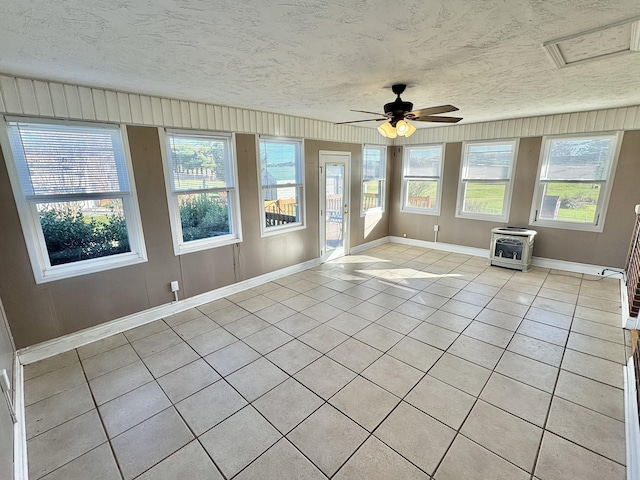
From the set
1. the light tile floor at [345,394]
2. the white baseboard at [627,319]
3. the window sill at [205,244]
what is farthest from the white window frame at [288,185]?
the white baseboard at [627,319]

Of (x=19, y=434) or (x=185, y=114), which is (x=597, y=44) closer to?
(x=185, y=114)

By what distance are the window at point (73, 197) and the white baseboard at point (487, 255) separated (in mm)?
5422

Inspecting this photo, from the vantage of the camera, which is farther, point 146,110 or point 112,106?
point 146,110

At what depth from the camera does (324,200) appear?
5355mm

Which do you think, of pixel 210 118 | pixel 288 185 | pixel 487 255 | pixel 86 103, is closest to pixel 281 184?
pixel 288 185

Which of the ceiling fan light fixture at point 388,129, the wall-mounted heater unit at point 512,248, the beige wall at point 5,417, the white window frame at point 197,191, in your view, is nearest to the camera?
the beige wall at point 5,417

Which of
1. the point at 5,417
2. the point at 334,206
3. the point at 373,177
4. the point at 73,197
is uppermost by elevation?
the point at 373,177

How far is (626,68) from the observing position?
8.03 feet

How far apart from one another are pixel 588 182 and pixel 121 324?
267 inches

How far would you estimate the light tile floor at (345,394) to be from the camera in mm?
1762

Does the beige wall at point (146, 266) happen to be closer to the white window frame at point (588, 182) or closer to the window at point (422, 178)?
the window at point (422, 178)

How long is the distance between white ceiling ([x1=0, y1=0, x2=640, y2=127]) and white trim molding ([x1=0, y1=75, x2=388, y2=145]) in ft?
0.48

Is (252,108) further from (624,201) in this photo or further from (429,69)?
(624,201)

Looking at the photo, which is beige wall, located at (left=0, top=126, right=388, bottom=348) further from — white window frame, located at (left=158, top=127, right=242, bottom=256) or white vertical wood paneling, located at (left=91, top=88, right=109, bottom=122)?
white vertical wood paneling, located at (left=91, top=88, right=109, bottom=122)
